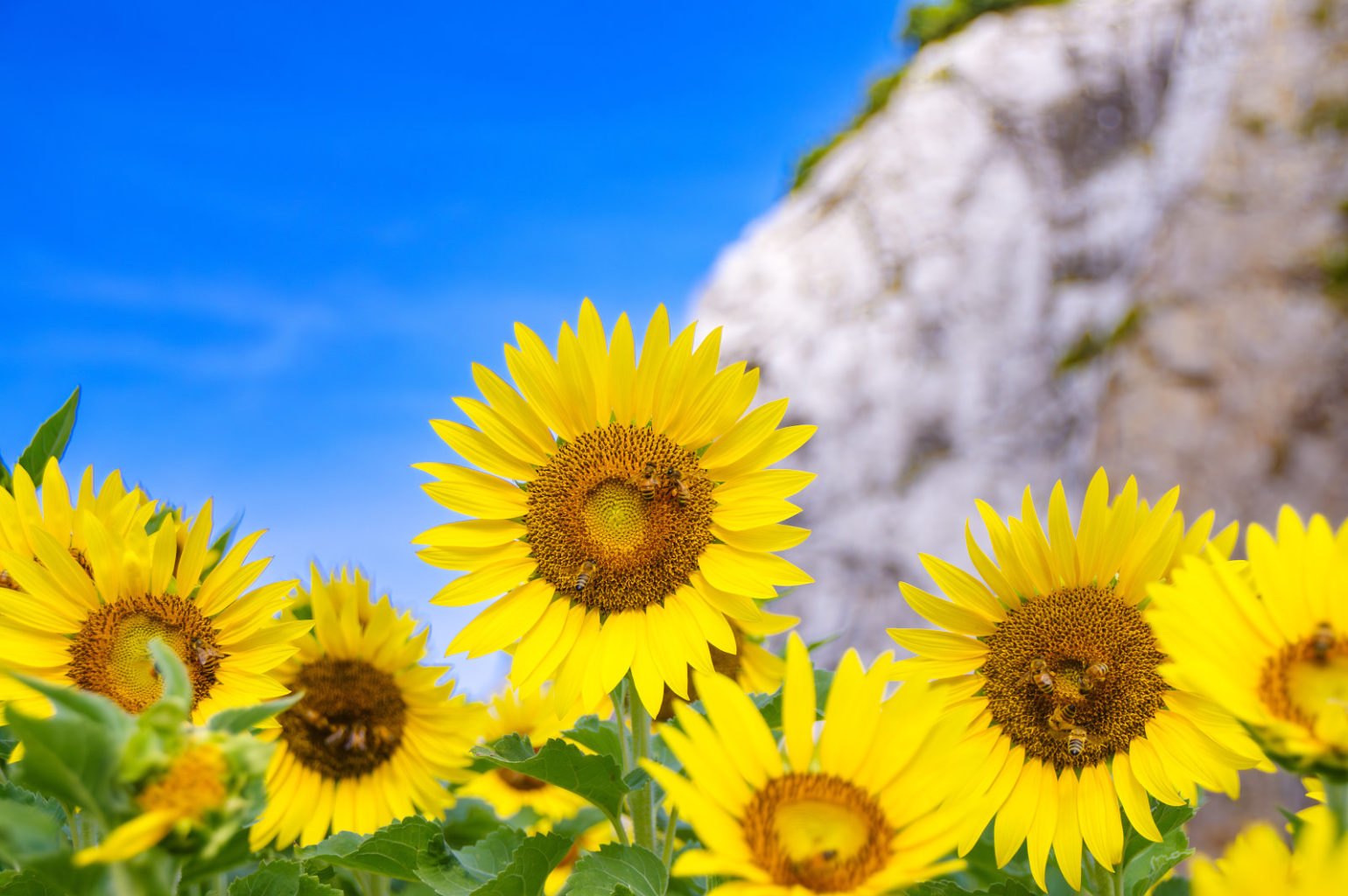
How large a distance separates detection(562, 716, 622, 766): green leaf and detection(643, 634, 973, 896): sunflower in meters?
0.54

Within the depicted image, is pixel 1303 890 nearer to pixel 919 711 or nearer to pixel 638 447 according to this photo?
pixel 919 711

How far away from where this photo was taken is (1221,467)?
10.4 m

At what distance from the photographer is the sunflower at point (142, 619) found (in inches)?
56.8

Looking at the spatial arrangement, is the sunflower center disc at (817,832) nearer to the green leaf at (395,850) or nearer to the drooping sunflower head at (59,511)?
the green leaf at (395,850)

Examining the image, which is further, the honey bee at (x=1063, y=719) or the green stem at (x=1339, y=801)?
the honey bee at (x=1063, y=719)

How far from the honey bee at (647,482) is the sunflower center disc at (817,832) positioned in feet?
2.21

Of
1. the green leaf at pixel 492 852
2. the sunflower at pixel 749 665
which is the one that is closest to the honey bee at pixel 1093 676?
the sunflower at pixel 749 665

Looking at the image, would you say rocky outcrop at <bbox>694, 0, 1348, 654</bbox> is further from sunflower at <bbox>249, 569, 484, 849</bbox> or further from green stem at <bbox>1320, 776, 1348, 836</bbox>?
green stem at <bbox>1320, 776, 1348, 836</bbox>

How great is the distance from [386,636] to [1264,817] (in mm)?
9809

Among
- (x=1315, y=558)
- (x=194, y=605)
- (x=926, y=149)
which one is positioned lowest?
(x=1315, y=558)

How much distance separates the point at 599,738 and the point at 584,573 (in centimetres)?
25

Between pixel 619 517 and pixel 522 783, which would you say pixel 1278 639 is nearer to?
pixel 619 517

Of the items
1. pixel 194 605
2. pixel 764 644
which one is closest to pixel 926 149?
pixel 764 644

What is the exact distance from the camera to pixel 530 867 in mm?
1353
